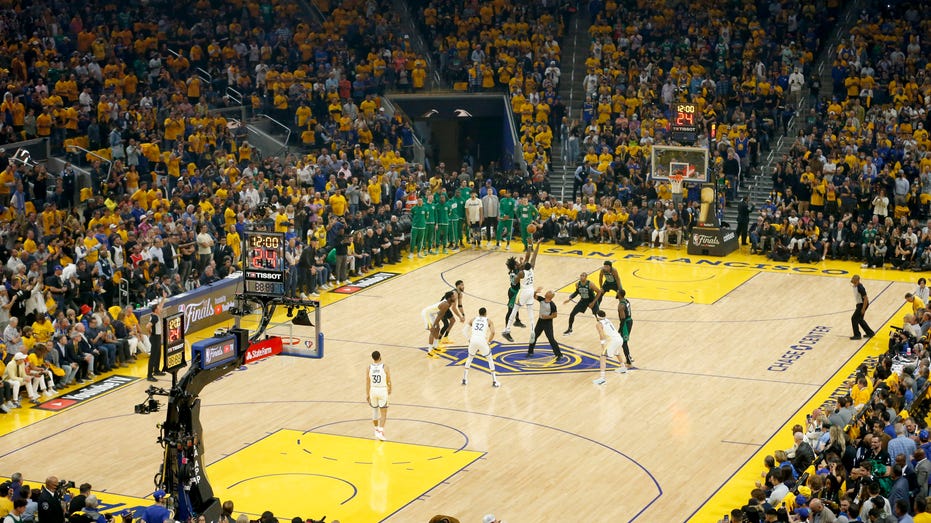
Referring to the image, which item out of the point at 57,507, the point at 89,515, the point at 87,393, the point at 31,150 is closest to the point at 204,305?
the point at 87,393

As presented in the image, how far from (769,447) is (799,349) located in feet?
23.1

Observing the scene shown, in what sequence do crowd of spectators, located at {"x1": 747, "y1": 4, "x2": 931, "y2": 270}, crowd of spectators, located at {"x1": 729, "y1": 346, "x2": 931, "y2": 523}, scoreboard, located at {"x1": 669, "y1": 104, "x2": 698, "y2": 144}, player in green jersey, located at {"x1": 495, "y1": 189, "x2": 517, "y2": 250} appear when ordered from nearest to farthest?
1. crowd of spectators, located at {"x1": 729, "y1": 346, "x2": 931, "y2": 523}
2. crowd of spectators, located at {"x1": 747, "y1": 4, "x2": 931, "y2": 270}
3. scoreboard, located at {"x1": 669, "y1": 104, "x2": 698, "y2": 144}
4. player in green jersey, located at {"x1": 495, "y1": 189, "x2": 517, "y2": 250}

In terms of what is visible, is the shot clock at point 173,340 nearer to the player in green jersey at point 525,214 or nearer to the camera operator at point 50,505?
the camera operator at point 50,505

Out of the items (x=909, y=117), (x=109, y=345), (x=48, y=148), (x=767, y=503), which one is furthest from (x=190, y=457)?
(x=909, y=117)

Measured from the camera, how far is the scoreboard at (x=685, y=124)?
43.3 meters

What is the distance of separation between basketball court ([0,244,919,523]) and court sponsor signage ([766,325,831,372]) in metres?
0.08

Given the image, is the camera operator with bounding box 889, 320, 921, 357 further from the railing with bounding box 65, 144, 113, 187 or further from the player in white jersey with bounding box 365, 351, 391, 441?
the railing with bounding box 65, 144, 113, 187

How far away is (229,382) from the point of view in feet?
99.5

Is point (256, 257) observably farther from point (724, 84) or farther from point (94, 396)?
point (724, 84)

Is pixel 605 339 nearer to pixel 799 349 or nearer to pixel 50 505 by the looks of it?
pixel 799 349

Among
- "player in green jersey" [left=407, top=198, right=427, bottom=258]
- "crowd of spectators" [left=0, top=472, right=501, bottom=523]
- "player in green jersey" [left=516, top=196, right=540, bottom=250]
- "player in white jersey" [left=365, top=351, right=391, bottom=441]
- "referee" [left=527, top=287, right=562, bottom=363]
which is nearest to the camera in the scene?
"crowd of spectators" [left=0, top=472, right=501, bottom=523]

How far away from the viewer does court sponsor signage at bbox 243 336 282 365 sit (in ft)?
70.3

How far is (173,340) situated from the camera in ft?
66.6

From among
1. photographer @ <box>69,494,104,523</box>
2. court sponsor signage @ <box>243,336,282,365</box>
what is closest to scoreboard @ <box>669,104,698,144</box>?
court sponsor signage @ <box>243,336,282,365</box>
